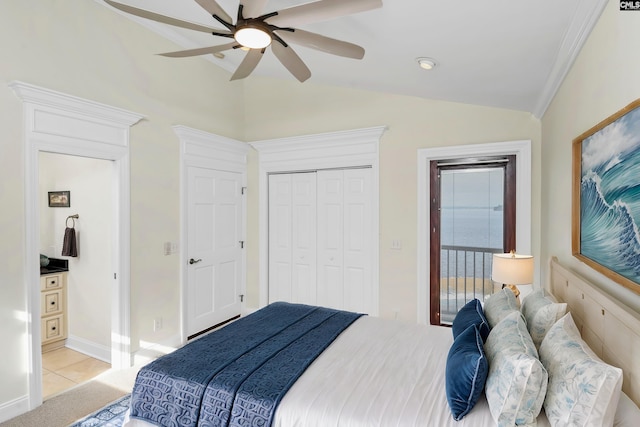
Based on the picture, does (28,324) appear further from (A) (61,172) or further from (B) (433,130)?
(B) (433,130)

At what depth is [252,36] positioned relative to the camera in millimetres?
1853

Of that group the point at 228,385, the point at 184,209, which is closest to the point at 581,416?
the point at 228,385

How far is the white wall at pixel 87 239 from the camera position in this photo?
347 cm

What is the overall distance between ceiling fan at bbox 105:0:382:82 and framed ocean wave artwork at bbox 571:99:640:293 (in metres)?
1.13

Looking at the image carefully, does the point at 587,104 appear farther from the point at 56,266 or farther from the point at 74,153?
the point at 56,266

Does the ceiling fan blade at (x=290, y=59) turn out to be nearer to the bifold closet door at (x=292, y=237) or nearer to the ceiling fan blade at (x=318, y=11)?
the ceiling fan blade at (x=318, y=11)

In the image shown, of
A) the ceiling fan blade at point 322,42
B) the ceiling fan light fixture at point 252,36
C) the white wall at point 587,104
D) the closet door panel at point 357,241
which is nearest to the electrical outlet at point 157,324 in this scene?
the closet door panel at point 357,241

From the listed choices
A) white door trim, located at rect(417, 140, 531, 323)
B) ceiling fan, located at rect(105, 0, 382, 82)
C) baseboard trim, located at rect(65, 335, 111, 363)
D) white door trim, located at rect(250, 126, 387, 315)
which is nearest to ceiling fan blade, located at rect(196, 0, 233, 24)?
ceiling fan, located at rect(105, 0, 382, 82)

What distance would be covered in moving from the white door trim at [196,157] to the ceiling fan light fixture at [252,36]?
6.64ft

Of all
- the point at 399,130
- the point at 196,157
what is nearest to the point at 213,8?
the point at 196,157

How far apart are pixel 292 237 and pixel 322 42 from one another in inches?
112

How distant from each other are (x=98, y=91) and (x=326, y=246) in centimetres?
280

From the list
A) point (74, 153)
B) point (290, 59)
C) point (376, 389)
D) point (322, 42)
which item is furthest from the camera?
point (74, 153)

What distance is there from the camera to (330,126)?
4.21 meters
